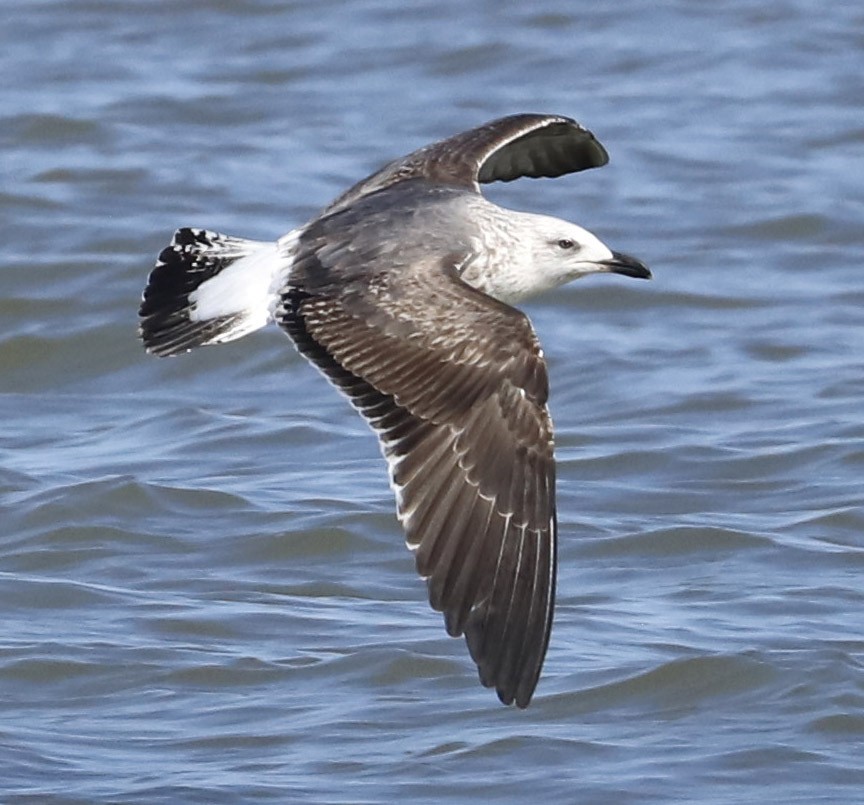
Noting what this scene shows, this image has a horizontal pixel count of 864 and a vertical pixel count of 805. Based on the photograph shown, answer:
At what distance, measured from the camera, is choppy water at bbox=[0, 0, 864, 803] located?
6266 mm

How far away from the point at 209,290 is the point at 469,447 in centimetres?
131

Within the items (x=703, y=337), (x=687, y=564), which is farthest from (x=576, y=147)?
(x=703, y=337)

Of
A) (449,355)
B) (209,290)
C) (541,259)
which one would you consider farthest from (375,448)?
(449,355)

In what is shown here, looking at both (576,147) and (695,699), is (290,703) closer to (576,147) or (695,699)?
(695,699)

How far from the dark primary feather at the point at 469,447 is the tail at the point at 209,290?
0.51 meters

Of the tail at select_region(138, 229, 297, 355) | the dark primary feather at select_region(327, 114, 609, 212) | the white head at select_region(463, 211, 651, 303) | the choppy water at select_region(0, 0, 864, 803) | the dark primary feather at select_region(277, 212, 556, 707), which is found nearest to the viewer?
the dark primary feather at select_region(277, 212, 556, 707)

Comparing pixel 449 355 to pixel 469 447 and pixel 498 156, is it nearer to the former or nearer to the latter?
pixel 469 447

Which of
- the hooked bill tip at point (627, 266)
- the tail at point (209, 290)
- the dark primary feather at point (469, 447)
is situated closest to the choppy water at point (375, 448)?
the dark primary feather at point (469, 447)

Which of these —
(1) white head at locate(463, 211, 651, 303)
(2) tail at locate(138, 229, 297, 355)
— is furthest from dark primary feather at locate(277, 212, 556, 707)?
(1) white head at locate(463, 211, 651, 303)

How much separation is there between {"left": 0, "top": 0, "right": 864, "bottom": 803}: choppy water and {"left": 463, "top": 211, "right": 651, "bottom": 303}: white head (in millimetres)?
1023

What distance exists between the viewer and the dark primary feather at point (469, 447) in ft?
18.0

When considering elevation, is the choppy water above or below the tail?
below

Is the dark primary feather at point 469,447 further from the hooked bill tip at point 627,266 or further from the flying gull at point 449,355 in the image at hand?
the hooked bill tip at point 627,266

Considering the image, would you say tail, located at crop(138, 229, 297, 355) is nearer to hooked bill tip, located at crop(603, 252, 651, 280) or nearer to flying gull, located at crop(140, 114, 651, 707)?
flying gull, located at crop(140, 114, 651, 707)
